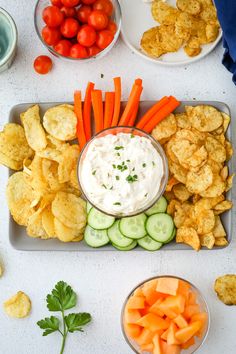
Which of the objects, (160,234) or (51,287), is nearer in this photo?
(160,234)

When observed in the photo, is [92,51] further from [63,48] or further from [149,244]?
[149,244]

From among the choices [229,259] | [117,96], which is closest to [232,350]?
[229,259]

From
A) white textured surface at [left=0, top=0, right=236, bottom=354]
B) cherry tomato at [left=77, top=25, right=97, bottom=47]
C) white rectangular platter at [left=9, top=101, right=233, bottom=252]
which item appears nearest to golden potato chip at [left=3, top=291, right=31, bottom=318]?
white textured surface at [left=0, top=0, right=236, bottom=354]

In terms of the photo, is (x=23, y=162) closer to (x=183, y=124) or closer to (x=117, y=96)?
(x=117, y=96)

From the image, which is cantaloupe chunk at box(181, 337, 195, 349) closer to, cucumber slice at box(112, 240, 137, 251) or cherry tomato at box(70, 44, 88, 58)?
cucumber slice at box(112, 240, 137, 251)

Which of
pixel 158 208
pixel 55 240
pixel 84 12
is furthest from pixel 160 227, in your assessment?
pixel 84 12

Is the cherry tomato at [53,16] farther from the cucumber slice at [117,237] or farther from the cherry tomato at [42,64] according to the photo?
the cucumber slice at [117,237]

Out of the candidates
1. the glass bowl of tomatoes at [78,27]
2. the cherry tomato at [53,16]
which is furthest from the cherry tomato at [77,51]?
the cherry tomato at [53,16]
